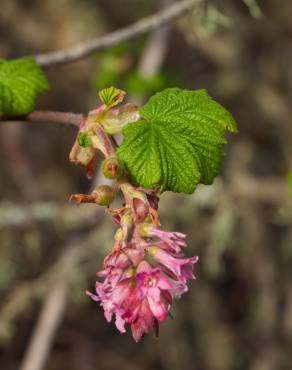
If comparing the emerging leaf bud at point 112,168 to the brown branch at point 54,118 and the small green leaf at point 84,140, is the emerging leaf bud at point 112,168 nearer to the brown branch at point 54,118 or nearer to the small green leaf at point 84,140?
the small green leaf at point 84,140

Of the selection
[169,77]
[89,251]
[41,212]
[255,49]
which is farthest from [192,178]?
[255,49]

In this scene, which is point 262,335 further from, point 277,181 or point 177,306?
point 277,181

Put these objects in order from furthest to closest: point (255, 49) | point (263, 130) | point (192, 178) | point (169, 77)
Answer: point (255, 49)
point (263, 130)
point (169, 77)
point (192, 178)

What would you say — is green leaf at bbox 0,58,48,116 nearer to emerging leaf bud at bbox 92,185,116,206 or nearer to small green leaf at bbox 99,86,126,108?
small green leaf at bbox 99,86,126,108

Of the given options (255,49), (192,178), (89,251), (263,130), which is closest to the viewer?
(192,178)

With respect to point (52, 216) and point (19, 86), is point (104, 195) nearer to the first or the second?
point (19, 86)

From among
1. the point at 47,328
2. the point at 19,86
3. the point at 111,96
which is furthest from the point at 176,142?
the point at 47,328

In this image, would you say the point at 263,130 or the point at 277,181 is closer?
→ the point at 277,181

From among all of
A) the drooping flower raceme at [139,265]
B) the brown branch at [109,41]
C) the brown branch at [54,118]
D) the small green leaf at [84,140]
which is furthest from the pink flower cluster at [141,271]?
the brown branch at [109,41]
